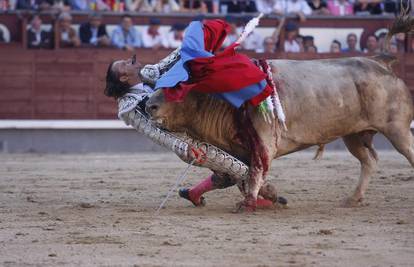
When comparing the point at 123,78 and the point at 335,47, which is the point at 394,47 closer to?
the point at 335,47

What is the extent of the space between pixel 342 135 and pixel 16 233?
224 centimetres

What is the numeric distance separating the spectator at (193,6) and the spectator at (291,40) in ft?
3.48

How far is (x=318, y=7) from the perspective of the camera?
12.7m

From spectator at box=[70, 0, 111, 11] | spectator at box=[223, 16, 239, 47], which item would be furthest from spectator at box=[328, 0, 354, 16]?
spectator at box=[70, 0, 111, 11]

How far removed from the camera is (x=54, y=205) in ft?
22.0

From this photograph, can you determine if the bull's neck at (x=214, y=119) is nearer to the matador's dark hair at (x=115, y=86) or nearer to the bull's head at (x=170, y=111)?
the bull's head at (x=170, y=111)

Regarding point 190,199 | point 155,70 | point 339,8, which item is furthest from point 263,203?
point 339,8

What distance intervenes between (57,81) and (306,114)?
658cm

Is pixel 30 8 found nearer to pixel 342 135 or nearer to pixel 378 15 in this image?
pixel 378 15

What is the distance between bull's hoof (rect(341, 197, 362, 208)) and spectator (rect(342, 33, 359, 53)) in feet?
20.4

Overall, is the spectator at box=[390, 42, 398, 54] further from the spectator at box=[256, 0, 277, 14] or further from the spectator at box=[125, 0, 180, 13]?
the spectator at box=[125, 0, 180, 13]

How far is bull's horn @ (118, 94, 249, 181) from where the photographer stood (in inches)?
244

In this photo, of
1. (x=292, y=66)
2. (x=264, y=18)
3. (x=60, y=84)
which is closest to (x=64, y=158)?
(x=60, y=84)

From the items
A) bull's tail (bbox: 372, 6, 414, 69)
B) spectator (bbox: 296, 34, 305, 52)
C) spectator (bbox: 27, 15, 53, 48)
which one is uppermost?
bull's tail (bbox: 372, 6, 414, 69)
